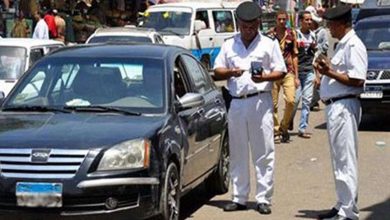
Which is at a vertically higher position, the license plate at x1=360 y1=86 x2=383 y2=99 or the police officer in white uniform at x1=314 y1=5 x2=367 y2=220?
→ the police officer in white uniform at x1=314 y1=5 x2=367 y2=220

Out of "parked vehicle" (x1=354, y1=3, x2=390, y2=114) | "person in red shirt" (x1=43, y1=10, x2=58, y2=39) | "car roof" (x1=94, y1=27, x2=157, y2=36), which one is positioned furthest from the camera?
"person in red shirt" (x1=43, y1=10, x2=58, y2=39)

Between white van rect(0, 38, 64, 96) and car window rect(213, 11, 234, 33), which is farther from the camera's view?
car window rect(213, 11, 234, 33)

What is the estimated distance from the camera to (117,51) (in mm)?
7758

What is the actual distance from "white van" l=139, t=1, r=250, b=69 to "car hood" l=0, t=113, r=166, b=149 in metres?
13.1

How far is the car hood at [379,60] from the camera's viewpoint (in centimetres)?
1371

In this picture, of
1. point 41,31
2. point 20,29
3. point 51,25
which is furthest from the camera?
point 20,29

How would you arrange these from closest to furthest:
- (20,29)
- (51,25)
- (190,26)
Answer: (51,25) < (20,29) < (190,26)

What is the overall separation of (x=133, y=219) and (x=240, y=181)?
1.92m

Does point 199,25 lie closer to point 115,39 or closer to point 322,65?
point 115,39

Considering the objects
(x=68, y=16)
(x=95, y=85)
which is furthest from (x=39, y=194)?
(x=68, y=16)

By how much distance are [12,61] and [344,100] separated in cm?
675

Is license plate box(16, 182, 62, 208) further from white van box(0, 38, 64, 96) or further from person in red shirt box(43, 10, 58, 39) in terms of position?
person in red shirt box(43, 10, 58, 39)

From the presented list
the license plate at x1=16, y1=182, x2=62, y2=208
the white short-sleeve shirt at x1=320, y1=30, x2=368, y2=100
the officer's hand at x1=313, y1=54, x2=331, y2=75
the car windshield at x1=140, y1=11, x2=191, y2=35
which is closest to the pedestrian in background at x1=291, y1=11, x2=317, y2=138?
the white short-sleeve shirt at x1=320, y1=30, x2=368, y2=100

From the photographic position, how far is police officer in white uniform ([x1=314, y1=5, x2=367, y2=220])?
23.4 feet
